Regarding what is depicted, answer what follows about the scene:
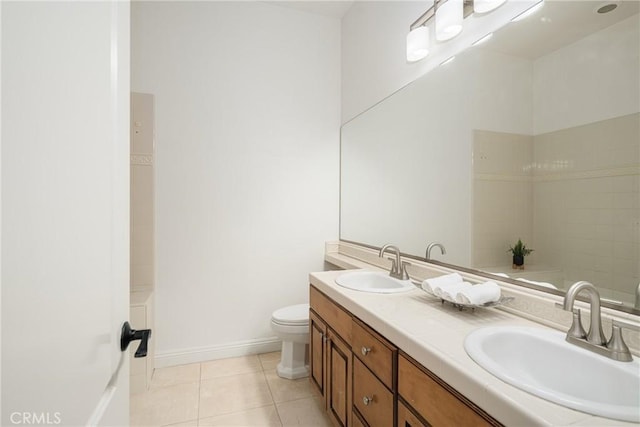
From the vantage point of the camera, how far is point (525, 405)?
646mm

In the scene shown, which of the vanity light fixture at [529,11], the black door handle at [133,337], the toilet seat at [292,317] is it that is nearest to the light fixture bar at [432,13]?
the vanity light fixture at [529,11]

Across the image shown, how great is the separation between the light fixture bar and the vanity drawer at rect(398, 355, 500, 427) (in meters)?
1.59

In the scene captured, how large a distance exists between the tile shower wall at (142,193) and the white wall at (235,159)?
81 mm

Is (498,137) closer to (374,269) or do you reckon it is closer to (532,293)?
(532,293)

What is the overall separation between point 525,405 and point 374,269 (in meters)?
1.44

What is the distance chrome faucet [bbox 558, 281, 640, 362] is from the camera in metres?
0.81

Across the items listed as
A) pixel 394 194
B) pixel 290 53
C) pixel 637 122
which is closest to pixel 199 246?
pixel 394 194

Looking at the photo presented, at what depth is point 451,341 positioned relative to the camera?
95 cm

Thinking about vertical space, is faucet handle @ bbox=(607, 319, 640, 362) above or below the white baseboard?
above

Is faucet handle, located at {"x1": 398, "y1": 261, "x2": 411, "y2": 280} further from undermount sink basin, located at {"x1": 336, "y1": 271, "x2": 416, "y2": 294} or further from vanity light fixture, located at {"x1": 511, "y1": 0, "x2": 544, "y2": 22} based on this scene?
vanity light fixture, located at {"x1": 511, "y1": 0, "x2": 544, "y2": 22}

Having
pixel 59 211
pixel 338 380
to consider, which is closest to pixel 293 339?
pixel 338 380

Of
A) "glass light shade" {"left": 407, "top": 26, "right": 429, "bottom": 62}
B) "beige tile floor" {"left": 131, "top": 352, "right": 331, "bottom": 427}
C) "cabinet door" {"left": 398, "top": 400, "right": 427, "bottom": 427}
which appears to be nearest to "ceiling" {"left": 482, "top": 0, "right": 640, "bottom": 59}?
"glass light shade" {"left": 407, "top": 26, "right": 429, "bottom": 62}

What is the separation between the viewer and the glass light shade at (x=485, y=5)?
1.33m

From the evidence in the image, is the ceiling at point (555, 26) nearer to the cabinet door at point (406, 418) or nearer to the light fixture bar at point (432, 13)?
the light fixture bar at point (432, 13)
